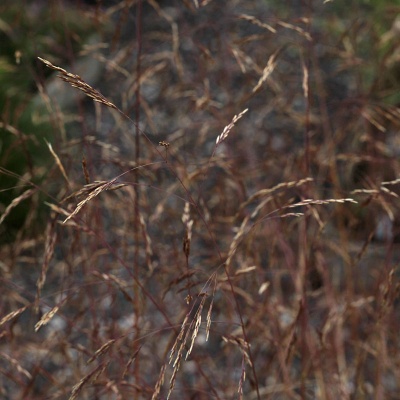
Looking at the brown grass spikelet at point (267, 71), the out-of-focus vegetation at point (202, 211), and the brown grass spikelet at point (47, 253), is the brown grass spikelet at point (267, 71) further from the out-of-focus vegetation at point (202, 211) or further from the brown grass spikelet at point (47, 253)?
the brown grass spikelet at point (47, 253)

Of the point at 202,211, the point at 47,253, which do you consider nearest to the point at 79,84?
the point at 47,253

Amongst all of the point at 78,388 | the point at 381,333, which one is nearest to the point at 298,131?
the point at 381,333

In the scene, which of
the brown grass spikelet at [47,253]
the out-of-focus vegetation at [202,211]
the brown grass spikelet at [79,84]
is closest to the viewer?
the brown grass spikelet at [79,84]

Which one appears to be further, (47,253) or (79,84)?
(47,253)

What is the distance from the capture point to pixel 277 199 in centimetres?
159

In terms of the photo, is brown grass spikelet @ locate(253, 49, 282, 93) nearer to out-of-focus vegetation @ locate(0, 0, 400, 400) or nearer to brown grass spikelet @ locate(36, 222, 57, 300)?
out-of-focus vegetation @ locate(0, 0, 400, 400)

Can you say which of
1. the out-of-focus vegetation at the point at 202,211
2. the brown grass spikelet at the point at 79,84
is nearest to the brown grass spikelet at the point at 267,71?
the out-of-focus vegetation at the point at 202,211

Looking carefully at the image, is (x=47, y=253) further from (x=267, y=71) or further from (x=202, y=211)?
(x=202, y=211)

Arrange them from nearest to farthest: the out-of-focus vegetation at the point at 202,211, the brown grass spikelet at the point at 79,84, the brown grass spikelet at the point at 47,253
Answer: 1. the brown grass spikelet at the point at 79,84
2. the brown grass spikelet at the point at 47,253
3. the out-of-focus vegetation at the point at 202,211

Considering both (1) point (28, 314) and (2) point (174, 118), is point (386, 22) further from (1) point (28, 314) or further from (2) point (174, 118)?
(1) point (28, 314)

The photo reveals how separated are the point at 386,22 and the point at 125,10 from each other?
1960 mm

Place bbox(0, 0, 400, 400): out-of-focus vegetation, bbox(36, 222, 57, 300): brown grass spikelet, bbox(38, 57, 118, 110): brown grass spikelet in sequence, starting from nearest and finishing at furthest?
bbox(38, 57, 118, 110): brown grass spikelet → bbox(36, 222, 57, 300): brown grass spikelet → bbox(0, 0, 400, 400): out-of-focus vegetation

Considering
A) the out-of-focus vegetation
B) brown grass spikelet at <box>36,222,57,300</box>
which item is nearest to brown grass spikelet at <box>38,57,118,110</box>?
the out-of-focus vegetation

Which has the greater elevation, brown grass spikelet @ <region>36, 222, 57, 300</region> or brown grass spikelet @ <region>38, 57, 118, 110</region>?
brown grass spikelet @ <region>38, 57, 118, 110</region>
